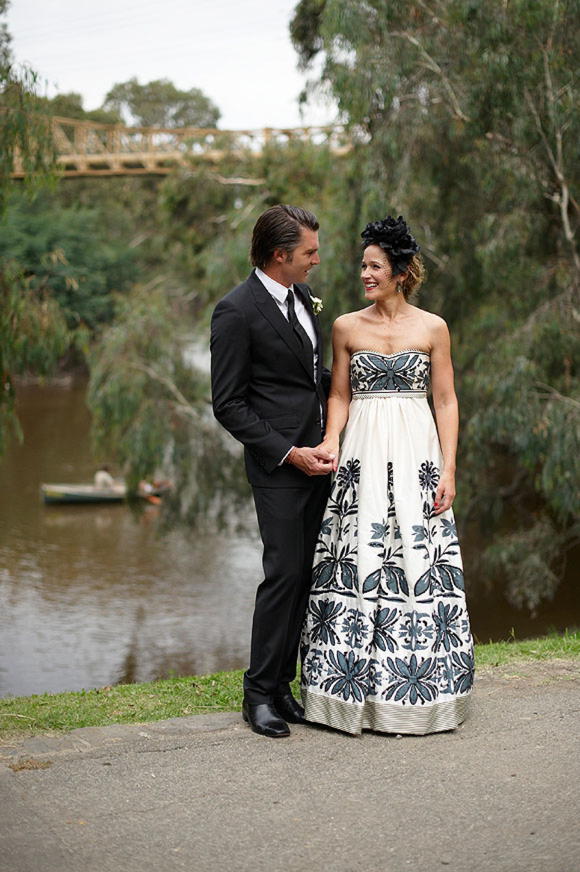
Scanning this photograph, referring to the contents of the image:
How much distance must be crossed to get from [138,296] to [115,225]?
35.3 m

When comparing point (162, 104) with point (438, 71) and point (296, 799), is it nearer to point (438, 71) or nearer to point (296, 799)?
point (438, 71)

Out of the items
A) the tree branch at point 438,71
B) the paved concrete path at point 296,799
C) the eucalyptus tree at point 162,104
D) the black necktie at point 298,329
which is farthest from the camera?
the eucalyptus tree at point 162,104

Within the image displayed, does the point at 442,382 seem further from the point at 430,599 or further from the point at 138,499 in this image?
the point at 138,499

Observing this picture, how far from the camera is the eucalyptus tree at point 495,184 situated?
10.6 meters

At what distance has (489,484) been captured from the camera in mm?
14195

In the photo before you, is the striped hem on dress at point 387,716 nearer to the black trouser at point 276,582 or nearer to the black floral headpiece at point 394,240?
the black trouser at point 276,582

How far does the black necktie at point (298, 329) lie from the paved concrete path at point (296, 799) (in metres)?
1.45

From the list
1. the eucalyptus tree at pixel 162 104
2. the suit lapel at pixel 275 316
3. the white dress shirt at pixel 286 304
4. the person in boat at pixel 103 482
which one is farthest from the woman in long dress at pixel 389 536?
the eucalyptus tree at pixel 162 104

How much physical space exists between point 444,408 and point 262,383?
2.47 feet

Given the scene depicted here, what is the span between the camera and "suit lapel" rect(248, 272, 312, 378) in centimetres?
400

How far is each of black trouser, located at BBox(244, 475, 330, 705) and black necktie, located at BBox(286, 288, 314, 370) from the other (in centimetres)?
50

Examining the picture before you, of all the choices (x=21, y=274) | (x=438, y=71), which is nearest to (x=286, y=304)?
(x=21, y=274)

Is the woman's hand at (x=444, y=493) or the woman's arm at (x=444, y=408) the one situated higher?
the woman's arm at (x=444, y=408)

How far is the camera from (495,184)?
483 inches
